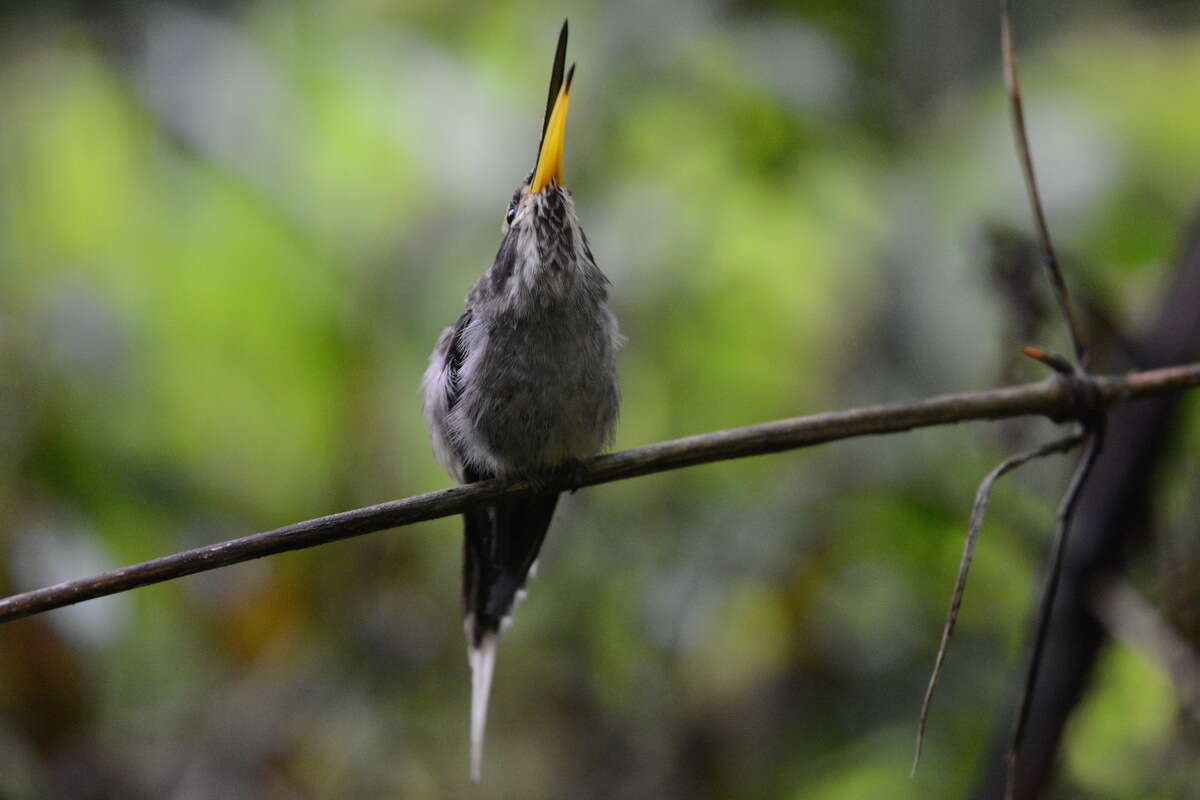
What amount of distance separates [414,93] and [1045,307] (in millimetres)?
1949

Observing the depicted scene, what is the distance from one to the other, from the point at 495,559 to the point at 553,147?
991 mm

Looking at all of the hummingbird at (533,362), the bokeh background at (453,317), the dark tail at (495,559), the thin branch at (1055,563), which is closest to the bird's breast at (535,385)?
the hummingbird at (533,362)

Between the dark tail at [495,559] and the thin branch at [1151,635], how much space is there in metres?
1.13

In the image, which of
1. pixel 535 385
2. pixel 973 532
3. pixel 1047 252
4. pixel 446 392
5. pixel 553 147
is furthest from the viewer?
pixel 446 392

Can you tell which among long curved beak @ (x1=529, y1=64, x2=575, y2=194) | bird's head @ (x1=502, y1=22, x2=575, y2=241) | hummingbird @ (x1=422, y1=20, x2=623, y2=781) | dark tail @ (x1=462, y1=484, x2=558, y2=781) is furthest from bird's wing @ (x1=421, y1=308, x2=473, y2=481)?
long curved beak @ (x1=529, y1=64, x2=575, y2=194)

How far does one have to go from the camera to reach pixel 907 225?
337cm

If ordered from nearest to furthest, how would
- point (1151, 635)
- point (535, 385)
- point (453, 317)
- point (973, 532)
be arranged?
point (973, 532) → point (1151, 635) → point (535, 385) → point (453, 317)

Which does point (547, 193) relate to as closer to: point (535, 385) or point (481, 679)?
point (535, 385)

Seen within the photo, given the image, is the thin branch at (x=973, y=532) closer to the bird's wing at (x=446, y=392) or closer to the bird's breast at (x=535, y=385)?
the bird's breast at (x=535, y=385)

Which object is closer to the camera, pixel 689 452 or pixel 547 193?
pixel 689 452

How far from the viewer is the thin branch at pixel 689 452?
1.35 meters

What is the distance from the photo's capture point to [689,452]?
60.3 inches

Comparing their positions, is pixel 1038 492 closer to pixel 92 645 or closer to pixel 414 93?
pixel 414 93

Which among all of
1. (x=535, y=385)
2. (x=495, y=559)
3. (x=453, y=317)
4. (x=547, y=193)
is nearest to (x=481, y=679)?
(x=495, y=559)
